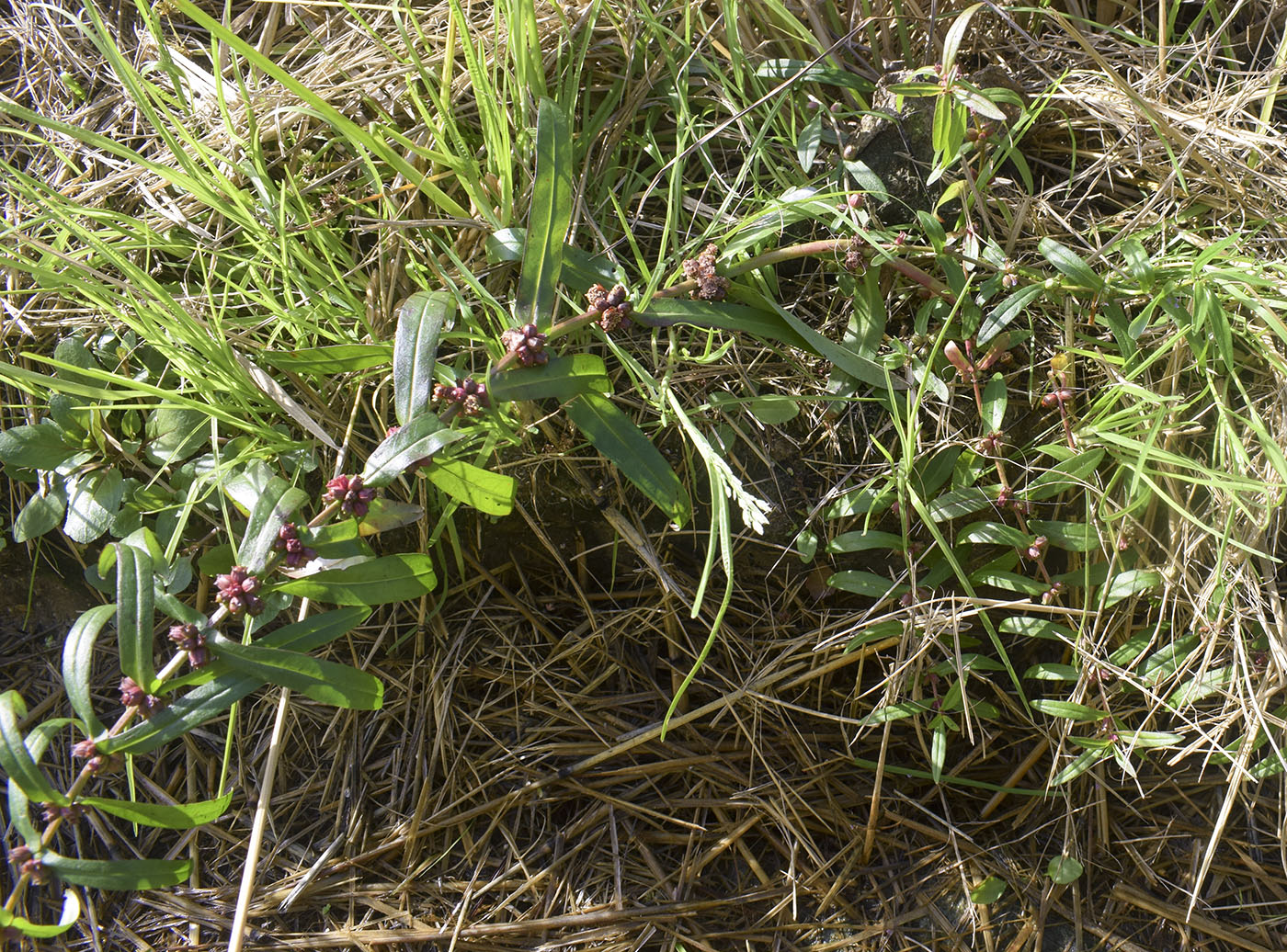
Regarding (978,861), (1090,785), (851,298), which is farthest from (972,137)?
(978,861)

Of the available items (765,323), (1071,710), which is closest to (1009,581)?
(1071,710)

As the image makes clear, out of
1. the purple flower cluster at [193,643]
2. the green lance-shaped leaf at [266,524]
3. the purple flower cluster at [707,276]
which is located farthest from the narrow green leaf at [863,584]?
the purple flower cluster at [193,643]

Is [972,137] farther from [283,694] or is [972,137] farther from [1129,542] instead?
[283,694]

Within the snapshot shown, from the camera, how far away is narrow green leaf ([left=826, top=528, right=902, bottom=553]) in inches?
57.2

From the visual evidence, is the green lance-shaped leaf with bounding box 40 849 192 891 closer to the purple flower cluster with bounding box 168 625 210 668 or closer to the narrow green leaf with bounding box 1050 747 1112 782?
the purple flower cluster with bounding box 168 625 210 668

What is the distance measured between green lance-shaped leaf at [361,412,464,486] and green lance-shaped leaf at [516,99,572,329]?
199mm

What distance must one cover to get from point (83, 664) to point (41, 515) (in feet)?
1.73

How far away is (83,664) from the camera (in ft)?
3.76

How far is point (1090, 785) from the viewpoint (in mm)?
1535

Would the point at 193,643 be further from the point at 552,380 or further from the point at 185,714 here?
the point at 552,380

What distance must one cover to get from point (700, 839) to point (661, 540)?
512mm

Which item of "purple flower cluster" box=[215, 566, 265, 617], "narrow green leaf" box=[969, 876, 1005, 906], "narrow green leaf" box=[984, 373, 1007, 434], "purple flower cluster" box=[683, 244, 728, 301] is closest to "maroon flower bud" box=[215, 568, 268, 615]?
"purple flower cluster" box=[215, 566, 265, 617]

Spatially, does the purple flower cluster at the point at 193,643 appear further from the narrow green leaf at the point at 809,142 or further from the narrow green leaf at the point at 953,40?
the narrow green leaf at the point at 953,40

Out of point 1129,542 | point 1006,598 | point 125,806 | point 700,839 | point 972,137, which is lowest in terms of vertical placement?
point 700,839
